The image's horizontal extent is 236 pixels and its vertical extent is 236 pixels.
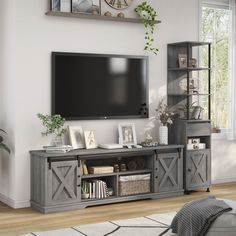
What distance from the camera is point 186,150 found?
661 cm

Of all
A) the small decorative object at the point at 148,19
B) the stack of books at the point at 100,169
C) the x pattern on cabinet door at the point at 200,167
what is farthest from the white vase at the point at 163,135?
the small decorative object at the point at 148,19

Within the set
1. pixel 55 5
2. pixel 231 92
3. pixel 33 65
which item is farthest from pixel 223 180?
pixel 55 5

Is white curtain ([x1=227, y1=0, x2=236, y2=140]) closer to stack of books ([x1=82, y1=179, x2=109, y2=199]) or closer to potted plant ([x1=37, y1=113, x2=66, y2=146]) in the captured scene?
stack of books ([x1=82, y1=179, x2=109, y2=199])

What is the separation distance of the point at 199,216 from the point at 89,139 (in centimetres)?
210

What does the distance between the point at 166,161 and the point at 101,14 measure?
76.2 inches

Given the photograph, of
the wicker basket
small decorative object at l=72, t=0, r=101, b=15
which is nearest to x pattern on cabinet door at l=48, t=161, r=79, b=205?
the wicker basket

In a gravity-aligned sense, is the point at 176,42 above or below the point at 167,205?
above

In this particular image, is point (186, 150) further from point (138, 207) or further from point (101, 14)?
point (101, 14)

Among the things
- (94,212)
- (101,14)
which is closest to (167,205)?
(94,212)

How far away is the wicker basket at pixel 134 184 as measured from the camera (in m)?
6.16

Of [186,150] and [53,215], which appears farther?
[186,150]

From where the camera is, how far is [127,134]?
648 centimetres

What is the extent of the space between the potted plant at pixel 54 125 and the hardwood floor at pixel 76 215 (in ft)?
2.67

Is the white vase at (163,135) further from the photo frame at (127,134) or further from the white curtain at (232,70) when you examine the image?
the white curtain at (232,70)
